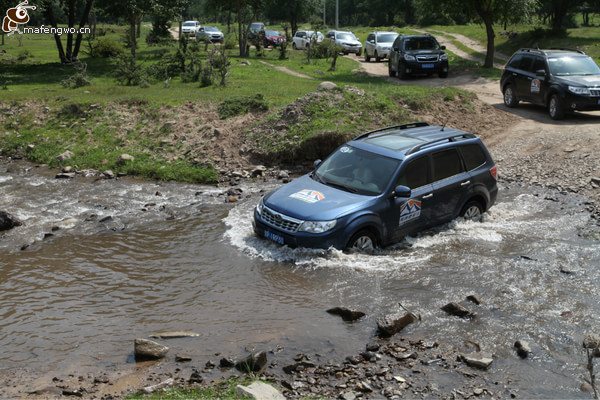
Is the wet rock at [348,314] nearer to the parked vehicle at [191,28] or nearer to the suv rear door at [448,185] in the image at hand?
the suv rear door at [448,185]

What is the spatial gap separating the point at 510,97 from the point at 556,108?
2.66 meters

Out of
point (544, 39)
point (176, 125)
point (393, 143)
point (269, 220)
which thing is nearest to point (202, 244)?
point (269, 220)

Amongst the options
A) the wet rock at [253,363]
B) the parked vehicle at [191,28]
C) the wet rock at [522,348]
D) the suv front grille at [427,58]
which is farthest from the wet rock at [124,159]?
the parked vehicle at [191,28]

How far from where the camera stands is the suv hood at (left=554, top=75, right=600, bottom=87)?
17.4 metres

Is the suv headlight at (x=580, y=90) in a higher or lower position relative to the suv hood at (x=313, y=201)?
higher

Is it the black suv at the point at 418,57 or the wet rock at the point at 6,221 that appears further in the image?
the black suv at the point at 418,57

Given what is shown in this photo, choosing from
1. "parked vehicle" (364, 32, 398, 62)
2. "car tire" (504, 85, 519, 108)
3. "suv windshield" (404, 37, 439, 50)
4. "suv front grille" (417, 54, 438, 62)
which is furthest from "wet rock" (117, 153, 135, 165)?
"parked vehicle" (364, 32, 398, 62)

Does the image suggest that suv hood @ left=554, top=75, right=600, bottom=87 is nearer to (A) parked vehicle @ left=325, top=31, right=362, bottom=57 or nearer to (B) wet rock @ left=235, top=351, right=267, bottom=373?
(B) wet rock @ left=235, top=351, right=267, bottom=373

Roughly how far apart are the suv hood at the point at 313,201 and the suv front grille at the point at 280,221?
66 mm

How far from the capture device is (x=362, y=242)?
9258mm

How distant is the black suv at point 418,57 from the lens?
86.4ft

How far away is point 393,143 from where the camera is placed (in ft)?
33.8

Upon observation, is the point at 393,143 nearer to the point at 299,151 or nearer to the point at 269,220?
the point at 269,220

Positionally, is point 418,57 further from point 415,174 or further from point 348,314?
point 348,314
